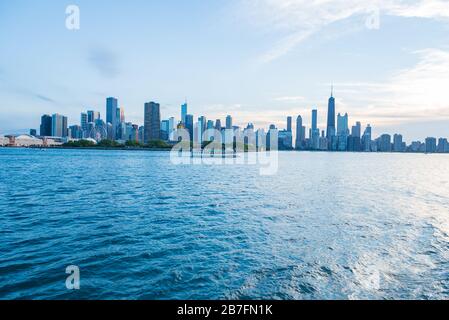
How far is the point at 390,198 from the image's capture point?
39.3m

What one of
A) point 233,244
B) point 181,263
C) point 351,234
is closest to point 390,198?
point 351,234

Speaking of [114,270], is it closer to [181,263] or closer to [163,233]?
[181,263]

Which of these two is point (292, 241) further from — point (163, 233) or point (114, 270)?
point (114, 270)

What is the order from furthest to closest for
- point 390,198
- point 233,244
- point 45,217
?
point 390,198, point 45,217, point 233,244

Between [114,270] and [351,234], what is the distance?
1579 cm

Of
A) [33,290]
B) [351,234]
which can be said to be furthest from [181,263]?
[351,234]

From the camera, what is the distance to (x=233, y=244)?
699 inches

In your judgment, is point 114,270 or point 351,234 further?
point 351,234

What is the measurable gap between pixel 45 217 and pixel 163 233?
35.5ft
